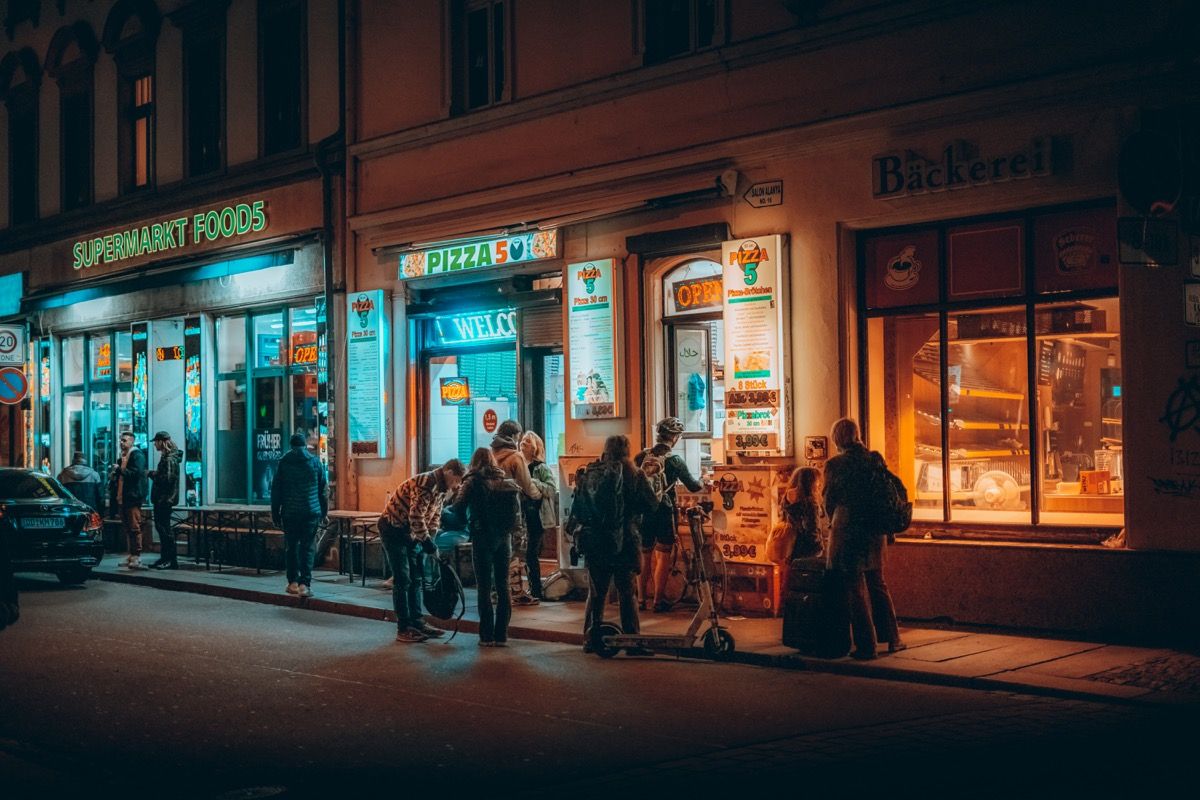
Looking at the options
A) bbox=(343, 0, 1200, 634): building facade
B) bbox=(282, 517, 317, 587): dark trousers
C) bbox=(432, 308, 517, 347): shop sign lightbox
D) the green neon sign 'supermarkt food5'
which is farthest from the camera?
the green neon sign 'supermarkt food5'

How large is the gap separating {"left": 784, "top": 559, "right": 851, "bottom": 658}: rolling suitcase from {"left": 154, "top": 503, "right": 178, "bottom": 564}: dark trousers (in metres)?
11.2

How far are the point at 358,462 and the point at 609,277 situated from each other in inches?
215

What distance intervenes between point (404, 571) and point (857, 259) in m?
5.51

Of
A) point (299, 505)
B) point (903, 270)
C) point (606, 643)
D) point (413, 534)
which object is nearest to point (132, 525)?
point (299, 505)

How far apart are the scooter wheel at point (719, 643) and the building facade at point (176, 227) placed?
924 centimetres

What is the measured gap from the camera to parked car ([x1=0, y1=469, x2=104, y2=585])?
1688 centimetres

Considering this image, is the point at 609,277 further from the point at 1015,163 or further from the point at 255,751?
the point at 255,751

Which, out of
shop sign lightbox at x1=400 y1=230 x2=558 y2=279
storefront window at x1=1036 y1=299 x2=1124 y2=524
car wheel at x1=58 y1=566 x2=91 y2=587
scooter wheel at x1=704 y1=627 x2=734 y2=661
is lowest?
car wheel at x1=58 y1=566 x2=91 y2=587

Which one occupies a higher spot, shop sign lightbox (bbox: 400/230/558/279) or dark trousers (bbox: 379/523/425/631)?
shop sign lightbox (bbox: 400/230/558/279)

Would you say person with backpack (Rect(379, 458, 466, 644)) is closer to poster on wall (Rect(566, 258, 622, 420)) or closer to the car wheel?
poster on wall (Rect(566, 258, 622, 420))

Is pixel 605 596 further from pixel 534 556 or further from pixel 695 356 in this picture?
pixel 695 356

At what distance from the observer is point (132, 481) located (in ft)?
62.6

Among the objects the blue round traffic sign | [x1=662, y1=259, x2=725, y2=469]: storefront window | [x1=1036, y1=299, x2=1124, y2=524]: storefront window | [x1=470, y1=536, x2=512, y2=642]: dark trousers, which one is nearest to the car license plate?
the blue round traffic sign

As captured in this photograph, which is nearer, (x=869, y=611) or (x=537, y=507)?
(x=869, y=611)
